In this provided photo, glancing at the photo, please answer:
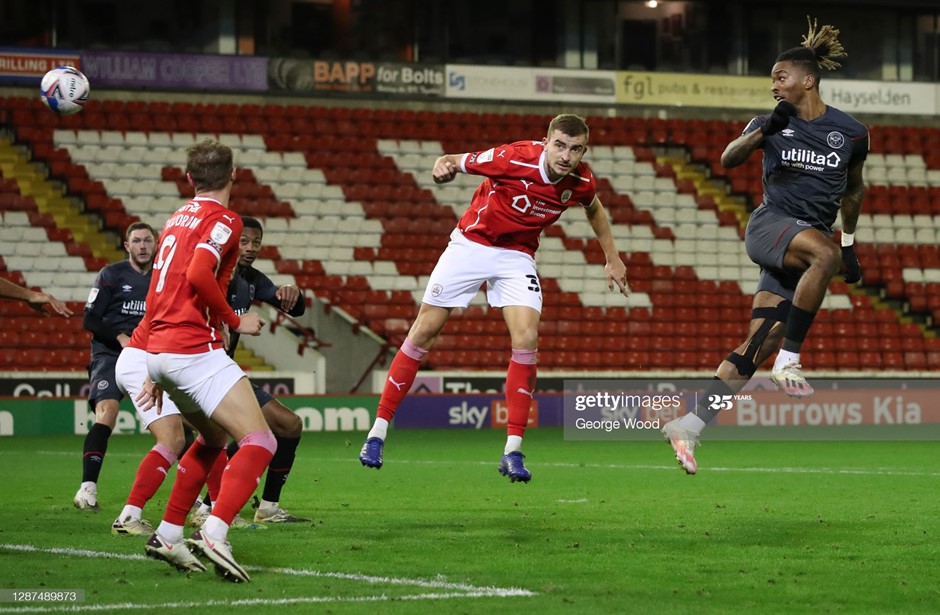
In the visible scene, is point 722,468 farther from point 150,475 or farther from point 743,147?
point 150,475

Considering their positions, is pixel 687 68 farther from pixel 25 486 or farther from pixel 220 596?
pixel 220 596

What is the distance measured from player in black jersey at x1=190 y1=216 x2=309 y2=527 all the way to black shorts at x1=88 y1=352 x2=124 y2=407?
1.27 m

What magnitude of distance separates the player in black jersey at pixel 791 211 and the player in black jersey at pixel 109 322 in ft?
12.9

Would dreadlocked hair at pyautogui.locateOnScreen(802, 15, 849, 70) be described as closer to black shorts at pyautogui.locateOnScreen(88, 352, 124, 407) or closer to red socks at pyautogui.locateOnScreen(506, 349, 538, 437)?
red socks at pyautogui.locateOnScreen(506, 349, 538, 437)

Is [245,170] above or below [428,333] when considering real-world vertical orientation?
above

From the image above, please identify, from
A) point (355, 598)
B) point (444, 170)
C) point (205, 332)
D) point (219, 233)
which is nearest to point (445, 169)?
point (444, 170)

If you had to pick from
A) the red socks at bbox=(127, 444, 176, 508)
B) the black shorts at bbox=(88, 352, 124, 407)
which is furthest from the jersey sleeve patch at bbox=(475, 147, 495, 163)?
the black shorts at bbox=(88, 352, 124, 407)

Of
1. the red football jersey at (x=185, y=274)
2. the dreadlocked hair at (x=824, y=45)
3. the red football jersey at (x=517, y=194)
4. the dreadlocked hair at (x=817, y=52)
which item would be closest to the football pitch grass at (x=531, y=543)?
the red football jersey at (x=185, y=274)

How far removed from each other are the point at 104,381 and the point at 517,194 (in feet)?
11.3

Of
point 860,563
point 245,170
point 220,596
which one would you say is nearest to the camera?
point 220,596

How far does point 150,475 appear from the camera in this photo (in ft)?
27.9

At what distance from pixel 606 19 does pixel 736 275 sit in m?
6.44

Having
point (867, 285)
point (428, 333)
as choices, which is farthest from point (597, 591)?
point (867, 285)

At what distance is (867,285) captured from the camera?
26500 mm
